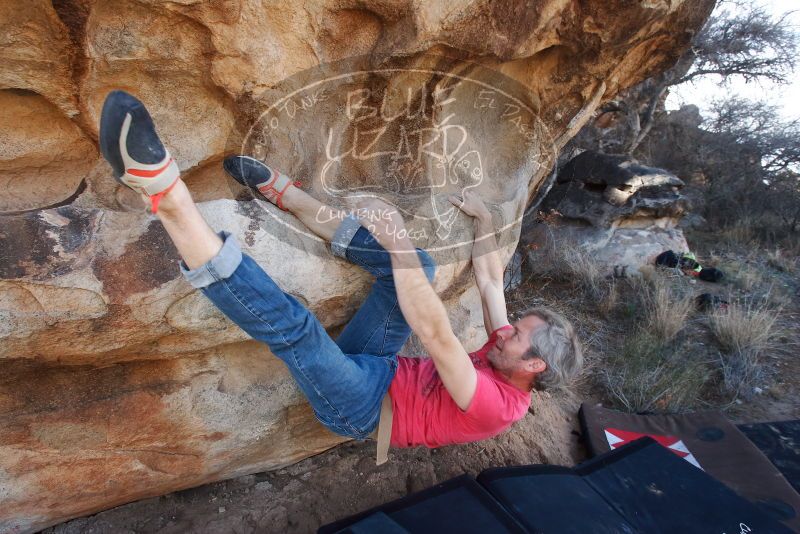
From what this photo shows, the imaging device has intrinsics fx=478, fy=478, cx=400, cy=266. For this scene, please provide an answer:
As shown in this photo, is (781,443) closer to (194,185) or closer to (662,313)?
(662,313)

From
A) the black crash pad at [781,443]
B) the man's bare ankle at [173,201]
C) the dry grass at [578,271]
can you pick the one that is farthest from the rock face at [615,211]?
the man's bare ankle at [173,201]

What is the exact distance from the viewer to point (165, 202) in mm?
1157

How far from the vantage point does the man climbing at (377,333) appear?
125 cm

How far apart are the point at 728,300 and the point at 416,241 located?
3.62 meters

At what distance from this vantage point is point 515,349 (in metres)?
1.68

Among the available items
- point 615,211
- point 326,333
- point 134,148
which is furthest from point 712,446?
point 615,211

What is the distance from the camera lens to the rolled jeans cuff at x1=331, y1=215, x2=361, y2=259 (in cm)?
170

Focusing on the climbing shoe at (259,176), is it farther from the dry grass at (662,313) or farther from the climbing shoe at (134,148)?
the dry grass at (662,313)

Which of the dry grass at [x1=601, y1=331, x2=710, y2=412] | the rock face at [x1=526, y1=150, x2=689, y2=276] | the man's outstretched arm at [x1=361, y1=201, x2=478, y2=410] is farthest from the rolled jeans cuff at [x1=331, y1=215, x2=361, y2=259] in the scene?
the rock face at [x1=526, y1=150, x2=689, y2=276]

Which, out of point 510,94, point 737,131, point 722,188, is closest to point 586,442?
point 510,94

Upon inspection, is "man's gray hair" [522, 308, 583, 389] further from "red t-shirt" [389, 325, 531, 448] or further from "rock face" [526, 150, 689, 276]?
"rock face" [526, 150, 689, 276]

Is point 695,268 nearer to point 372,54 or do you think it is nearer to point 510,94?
point 510,94

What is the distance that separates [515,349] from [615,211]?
157 inches

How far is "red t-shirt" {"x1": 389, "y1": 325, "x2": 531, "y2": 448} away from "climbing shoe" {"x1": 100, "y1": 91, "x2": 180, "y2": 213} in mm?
1035
